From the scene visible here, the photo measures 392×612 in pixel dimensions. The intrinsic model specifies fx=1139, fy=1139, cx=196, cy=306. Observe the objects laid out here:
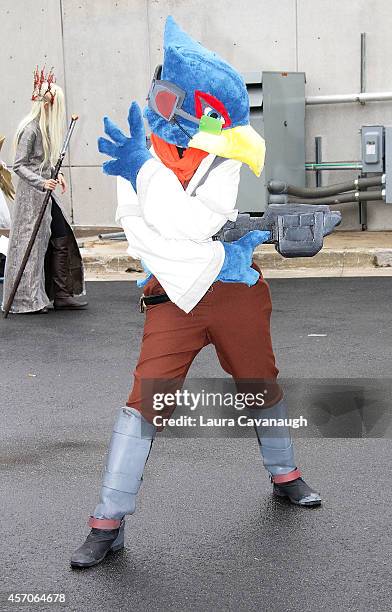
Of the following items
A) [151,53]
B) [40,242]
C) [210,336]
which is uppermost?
[151,53]

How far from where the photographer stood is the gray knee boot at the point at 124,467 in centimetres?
416

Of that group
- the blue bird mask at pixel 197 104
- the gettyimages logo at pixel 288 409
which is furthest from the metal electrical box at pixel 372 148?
the blue bird mask at pixel 197 104

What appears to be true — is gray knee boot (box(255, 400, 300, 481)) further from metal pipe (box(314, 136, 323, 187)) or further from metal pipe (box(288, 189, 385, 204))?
metal pipe (box(314, 136, 323, 187))

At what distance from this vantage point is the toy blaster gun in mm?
4359

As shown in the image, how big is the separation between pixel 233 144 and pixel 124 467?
4.13 feet

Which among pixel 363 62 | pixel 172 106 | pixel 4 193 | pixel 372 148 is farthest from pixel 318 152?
pixel 172 106

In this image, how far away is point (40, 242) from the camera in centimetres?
948

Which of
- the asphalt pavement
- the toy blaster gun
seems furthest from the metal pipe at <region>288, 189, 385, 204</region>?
the toy blaster gun

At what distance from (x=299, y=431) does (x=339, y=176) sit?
26.5 ft

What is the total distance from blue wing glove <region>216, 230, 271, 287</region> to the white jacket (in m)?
0.06

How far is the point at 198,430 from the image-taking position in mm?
5883

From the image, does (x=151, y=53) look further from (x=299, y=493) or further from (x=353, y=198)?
(x=299, y=493)

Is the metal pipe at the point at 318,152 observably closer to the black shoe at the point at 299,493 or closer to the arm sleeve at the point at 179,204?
the black shoe at the point at 299,493

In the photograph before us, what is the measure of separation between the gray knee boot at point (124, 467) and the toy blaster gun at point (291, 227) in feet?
2.57
